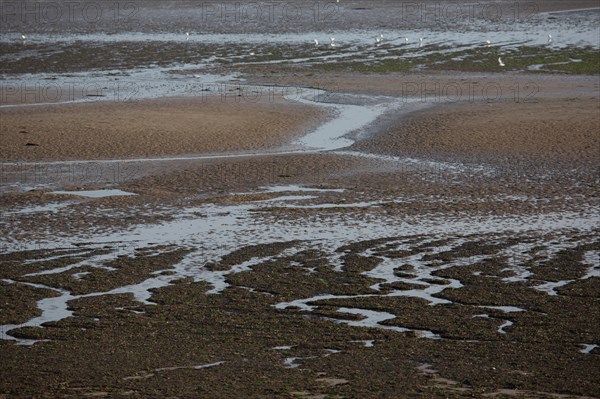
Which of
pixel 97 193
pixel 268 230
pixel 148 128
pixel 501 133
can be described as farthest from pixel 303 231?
pixel 148 128

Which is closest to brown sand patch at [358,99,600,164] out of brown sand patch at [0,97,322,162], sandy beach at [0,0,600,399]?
sandy beach at [0,0,600,399]

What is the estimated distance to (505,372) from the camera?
7.58 meters

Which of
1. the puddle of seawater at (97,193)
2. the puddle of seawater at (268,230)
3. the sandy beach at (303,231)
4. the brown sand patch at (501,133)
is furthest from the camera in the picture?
the brown sand patch at (501,133)

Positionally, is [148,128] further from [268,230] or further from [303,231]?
[303,231]

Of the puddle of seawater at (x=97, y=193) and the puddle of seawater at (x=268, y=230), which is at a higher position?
the puddle of seawater at (x=97, y=193)

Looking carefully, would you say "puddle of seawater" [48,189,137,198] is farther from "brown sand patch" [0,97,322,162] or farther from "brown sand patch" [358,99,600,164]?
Answer: "brown sand patch" [358,99,600,164]

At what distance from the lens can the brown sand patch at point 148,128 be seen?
1812 cm

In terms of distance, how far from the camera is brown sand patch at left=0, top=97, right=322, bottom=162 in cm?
1812

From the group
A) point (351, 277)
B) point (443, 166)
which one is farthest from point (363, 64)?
point (351, 277)

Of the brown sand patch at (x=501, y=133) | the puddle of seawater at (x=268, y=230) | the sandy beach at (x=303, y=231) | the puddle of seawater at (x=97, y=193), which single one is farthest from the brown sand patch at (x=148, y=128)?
the puddle of seawater at (x=268, y=230)

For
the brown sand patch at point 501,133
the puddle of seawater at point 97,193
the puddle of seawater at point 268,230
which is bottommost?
the puddle of seawater at point 268,230

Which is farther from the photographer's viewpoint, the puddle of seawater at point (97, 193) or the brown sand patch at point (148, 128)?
the brown sand patch at point (148, 128)

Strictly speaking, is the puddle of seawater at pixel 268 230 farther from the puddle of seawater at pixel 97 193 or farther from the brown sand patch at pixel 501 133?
the brown sand patch at pixel 501 133

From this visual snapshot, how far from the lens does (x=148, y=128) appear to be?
65.0ft
